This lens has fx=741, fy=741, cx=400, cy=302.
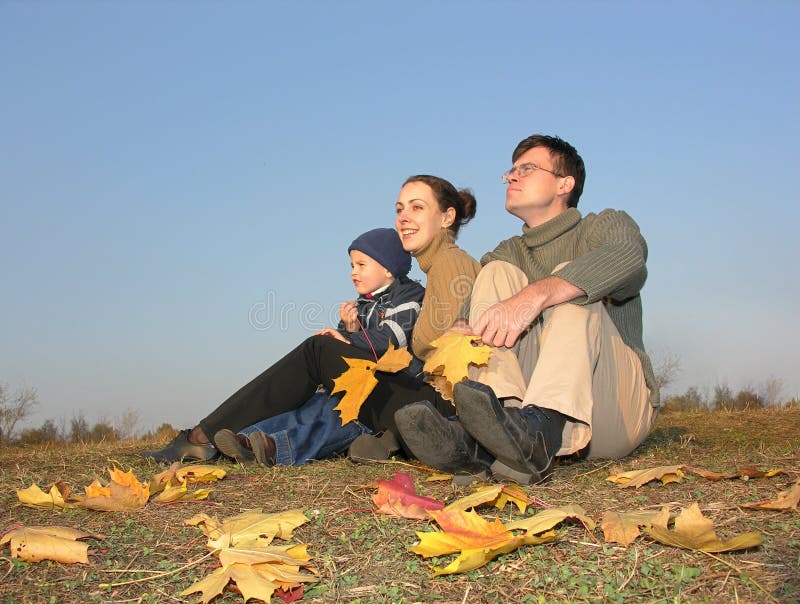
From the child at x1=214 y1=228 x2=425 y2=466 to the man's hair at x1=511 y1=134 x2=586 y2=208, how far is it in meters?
0.96

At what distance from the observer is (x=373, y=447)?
379cm

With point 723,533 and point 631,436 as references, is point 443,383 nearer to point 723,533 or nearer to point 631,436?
point 631,436

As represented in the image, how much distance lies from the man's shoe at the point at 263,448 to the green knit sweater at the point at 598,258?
147cm

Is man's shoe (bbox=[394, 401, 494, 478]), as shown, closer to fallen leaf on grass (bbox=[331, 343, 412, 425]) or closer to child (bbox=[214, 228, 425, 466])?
fallen leaf on grass (bbox=[331, 343, 412, 425])

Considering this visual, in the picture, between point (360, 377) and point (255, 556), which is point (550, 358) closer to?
point (360, 377)

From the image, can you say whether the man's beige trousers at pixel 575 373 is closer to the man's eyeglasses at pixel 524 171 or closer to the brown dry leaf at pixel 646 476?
the brown dry leaf at pixel 646 476

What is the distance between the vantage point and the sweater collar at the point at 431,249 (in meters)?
4.38

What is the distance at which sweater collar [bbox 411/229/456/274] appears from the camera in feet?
14.4

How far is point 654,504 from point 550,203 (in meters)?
1.82

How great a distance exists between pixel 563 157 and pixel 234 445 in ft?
7.56

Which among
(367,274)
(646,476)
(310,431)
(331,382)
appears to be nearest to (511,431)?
(646,476)

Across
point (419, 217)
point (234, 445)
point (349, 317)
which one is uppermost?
point (419, 217)

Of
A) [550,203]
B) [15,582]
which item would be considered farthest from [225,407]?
→ [550,203]

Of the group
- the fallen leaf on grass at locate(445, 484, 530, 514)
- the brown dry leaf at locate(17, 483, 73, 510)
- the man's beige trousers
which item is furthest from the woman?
the fallen leaf on grass at locate(445, 484, 530, 514)
